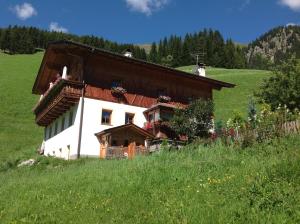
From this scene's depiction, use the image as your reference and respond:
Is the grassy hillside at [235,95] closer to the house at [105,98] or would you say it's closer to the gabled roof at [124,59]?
the gabled roof at [124,59]

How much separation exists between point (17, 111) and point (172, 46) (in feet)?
263

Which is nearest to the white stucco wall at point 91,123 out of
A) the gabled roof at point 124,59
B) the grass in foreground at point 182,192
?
the gabled roof at point 124,59

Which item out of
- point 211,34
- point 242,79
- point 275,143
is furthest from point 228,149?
point 211,34

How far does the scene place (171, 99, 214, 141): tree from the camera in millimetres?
33469

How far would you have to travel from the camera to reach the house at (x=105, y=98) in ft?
110

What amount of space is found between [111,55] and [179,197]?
26.5 metres

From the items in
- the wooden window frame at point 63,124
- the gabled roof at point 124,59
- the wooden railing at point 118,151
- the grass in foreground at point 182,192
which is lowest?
the grass in foreground at point 182,192

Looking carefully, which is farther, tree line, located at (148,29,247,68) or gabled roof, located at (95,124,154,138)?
tree line, located at (148,29,247,68)

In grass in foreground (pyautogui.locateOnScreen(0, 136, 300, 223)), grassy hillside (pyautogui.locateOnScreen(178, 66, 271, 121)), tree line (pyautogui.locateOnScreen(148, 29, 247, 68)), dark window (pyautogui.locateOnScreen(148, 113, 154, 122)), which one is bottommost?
grass in foreground (pyautogui.locateOnScreen(0, 136, 300, 223))

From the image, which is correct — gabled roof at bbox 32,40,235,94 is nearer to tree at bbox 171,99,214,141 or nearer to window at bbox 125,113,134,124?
window at bbox 125,113,134,124

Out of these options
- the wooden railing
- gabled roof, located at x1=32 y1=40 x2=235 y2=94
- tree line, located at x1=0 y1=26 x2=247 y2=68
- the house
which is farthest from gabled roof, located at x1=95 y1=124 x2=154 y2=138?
tree line, located at x1=0 y1=26 x2=247 y2=68

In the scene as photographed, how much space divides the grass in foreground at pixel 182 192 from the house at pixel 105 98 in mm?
17229

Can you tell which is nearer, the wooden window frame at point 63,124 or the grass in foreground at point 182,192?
the grass in foreground at point 182,192

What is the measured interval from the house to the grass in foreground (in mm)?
17229
